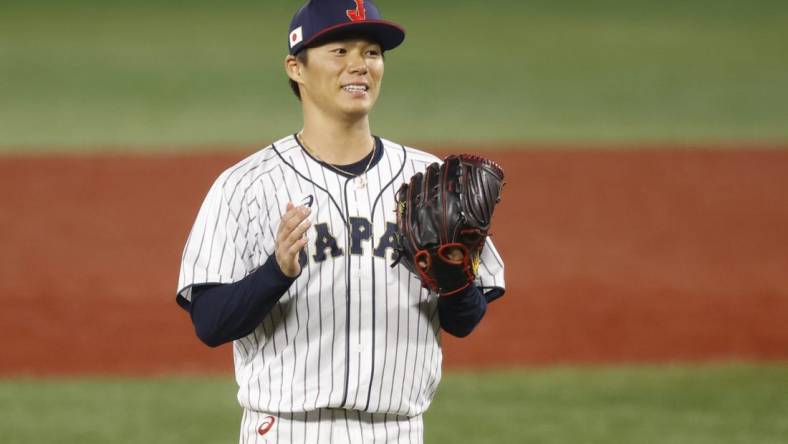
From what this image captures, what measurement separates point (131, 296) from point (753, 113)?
911 centimetres

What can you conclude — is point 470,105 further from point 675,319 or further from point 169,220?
point 675,319

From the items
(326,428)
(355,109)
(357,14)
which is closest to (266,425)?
(326,428)

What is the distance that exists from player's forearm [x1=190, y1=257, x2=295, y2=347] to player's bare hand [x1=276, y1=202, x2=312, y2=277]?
5 centimetres

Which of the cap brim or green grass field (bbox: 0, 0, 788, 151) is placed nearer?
the cap brim

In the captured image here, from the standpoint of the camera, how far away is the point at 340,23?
10.1 ft

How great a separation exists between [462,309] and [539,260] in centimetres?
626

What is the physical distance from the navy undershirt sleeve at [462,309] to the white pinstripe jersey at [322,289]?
0.22 ft

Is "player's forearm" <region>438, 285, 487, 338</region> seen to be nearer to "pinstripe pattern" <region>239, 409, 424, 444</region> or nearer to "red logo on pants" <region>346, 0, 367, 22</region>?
"pinstripe pattern" <region>239, 409, 424, 444</region>

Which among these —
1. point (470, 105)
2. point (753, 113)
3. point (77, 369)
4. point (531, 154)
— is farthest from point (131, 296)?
point (753, 113)

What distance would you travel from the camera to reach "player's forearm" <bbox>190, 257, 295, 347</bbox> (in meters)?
2.91

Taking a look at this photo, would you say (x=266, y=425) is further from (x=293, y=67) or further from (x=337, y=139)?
(x=293, y=67)

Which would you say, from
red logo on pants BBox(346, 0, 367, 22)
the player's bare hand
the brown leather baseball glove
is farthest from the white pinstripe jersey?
red logo on pants BBox(346, 0, 367, 22)

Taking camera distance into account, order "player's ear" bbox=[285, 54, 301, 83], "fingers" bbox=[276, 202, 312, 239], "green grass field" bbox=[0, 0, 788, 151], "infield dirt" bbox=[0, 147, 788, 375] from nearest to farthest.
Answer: "fingers" bbox=[276, 202, 312, 239] < "player's ear" bbox=[285, 54, 301, 83] < "infield dirt" bbox=[0, 147, 788, 375] < "green grass field" bbox=[0, 0, 788, 151]

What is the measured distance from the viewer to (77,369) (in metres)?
7.24
